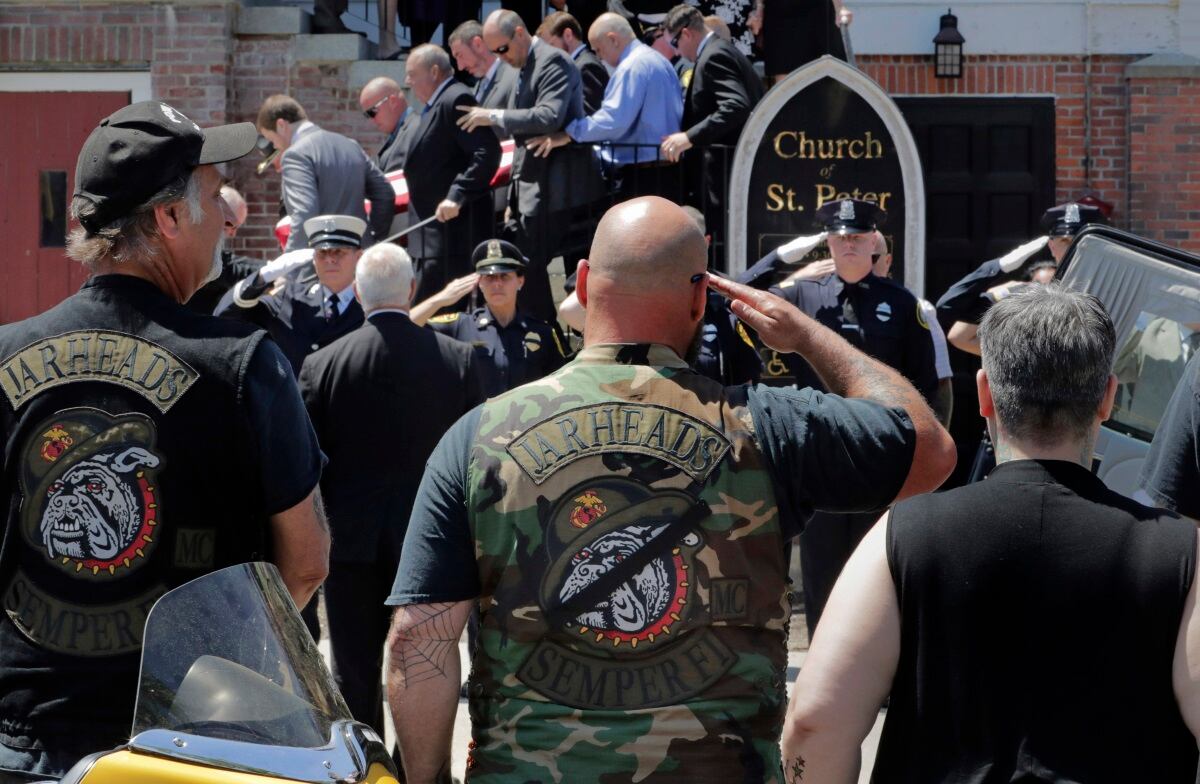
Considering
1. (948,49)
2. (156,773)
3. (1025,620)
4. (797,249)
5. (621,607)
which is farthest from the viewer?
(948,49)

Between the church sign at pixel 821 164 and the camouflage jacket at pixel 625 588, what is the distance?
599 centimetres

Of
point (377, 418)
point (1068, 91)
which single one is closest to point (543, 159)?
point (377, 418)

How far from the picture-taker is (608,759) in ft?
7.66

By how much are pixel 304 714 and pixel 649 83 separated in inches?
261

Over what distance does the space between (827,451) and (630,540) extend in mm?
361

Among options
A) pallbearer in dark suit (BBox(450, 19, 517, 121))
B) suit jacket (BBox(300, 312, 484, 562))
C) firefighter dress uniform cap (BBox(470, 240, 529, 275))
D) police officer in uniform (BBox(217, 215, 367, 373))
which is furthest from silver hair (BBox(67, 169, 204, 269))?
pallbearer in dark suit (BBox(450, 19, 517, 121))

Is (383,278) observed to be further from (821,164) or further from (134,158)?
(821,164)

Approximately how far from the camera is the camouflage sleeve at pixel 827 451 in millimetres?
2490

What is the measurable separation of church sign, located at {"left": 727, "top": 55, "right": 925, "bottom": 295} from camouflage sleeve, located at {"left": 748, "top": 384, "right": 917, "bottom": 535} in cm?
589

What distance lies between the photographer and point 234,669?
2090mm

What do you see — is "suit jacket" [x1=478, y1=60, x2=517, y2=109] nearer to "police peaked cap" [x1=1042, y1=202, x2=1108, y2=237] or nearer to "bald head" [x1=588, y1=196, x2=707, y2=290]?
"police peaked cap" [x1=1042, y1=202, x2=1108, y2=237]

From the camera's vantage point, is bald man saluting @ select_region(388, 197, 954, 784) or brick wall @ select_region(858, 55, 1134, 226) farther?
brick wall @ select_region(858, 55, 1134, 226)

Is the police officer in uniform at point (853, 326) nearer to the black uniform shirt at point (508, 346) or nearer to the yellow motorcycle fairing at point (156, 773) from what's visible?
the black uniform shirt at point (508, 346)

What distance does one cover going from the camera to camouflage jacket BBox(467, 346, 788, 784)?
2.36 m
